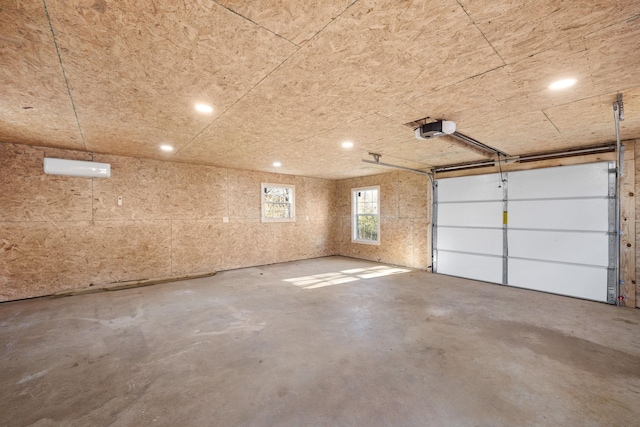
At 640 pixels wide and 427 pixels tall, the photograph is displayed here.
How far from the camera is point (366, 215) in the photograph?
7879 mm

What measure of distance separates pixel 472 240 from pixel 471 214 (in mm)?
554

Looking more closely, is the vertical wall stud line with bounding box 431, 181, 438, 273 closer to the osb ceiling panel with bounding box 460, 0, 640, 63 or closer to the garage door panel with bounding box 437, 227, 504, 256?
the garage door panel with bounding box 437, 227, 504, 256

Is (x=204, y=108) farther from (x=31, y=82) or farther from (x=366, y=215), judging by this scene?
(x=366, y=215)

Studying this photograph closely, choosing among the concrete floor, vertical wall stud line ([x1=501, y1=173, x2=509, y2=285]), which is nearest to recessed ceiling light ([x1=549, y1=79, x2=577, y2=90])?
the concrete floor

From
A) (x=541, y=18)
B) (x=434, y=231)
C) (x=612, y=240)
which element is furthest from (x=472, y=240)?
(x=541, y=18)

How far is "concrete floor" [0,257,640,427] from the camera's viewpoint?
176cm

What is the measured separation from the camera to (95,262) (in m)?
4.71

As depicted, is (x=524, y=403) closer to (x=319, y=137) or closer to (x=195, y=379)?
(x=195, y=379)

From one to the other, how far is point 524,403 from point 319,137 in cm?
347

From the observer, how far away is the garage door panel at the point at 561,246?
4070 millimetres

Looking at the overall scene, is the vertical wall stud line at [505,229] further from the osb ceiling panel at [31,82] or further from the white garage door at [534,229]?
A: the osb ceiling panel at [31,82]

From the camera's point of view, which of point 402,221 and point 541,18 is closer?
point 541,18

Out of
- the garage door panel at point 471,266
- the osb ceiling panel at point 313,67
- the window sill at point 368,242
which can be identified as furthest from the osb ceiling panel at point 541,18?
the window sill at point 368,242

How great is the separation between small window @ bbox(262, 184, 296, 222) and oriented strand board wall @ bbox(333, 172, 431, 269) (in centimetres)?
197
